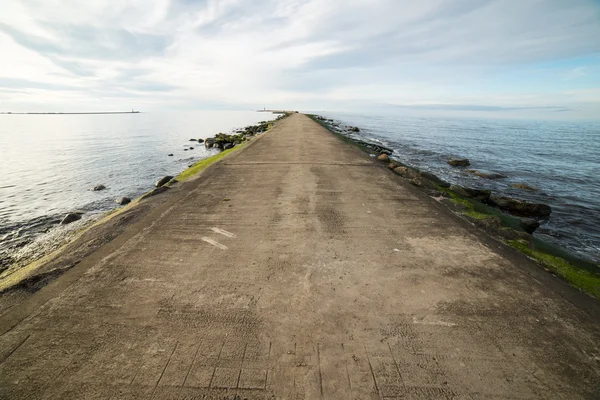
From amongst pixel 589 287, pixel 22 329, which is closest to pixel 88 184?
pixel 22 329

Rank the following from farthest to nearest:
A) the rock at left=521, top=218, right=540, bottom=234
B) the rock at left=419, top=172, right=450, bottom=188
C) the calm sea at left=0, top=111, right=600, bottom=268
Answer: the rock at left=419, top=172, right=450, bottom=188, the calm sea at left=0, top=111, right=600, bottom=268, the rock at left=521, top=218, right=540, bottom=234

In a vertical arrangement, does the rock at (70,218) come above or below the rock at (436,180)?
below

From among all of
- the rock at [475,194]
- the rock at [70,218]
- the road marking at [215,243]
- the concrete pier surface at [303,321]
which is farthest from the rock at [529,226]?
the rock at [70,218]

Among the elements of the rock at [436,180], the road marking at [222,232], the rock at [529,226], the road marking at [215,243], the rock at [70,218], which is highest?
the road marking at [222,232]

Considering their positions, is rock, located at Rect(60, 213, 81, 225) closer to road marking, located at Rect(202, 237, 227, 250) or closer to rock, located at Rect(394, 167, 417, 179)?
road marking, located at Rect(202, 237, 227, 250)

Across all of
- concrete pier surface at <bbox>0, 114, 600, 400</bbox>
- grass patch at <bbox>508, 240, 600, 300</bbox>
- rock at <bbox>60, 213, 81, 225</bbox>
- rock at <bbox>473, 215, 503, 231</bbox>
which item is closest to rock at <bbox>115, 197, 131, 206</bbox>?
rock at <bbox>60, 213, 81, 225</bbox>

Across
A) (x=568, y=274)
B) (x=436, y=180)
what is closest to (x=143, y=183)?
(x=436, y=180)

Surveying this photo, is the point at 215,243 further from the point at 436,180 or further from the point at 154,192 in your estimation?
the point at 436,180

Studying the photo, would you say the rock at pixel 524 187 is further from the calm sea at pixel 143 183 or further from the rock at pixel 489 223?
the rock at pixel 489 223

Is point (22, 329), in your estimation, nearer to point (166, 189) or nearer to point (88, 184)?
point (166, 189)
